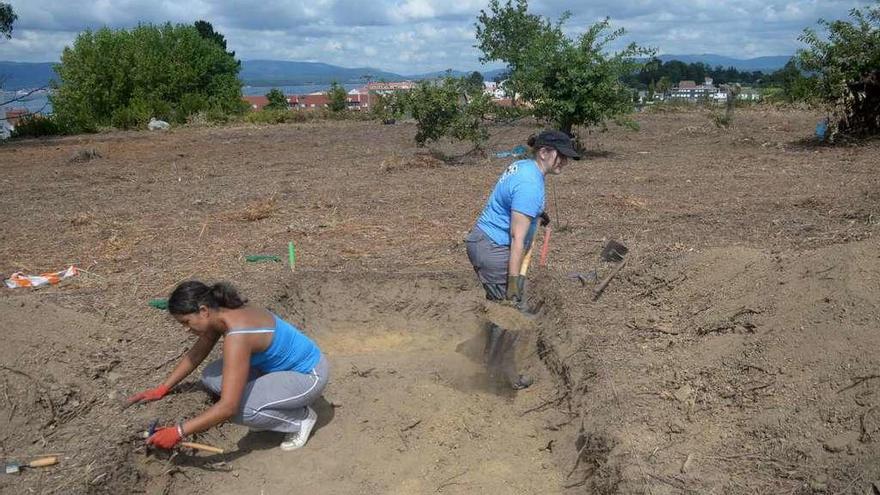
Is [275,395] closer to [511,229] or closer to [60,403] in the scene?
[60,403]

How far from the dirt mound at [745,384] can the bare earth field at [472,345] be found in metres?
0.02

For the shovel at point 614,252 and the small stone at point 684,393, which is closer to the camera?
the small stone at point 684,393

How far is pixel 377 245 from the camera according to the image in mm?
7844

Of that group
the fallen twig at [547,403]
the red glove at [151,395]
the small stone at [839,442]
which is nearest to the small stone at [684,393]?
the fallen twig at [547,403]

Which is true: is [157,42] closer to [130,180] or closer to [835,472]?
[130,180]

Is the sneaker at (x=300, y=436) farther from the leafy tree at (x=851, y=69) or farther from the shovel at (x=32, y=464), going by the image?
the leafy tree at (x=851, y=69)

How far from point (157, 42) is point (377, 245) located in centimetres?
3102

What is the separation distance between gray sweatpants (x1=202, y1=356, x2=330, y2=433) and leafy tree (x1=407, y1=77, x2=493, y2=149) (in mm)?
10238

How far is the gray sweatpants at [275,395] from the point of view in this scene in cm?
398

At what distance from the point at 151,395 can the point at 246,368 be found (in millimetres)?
939

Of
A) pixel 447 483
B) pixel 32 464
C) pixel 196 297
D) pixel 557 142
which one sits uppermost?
pixel 557 142

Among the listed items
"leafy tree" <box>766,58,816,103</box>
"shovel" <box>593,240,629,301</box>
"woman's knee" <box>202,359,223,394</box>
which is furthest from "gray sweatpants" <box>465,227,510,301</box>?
"leafy tree" <box>766,58,816,103</box>

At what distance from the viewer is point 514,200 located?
4477mm

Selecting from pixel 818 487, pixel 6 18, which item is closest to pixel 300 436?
pixel 818 487
